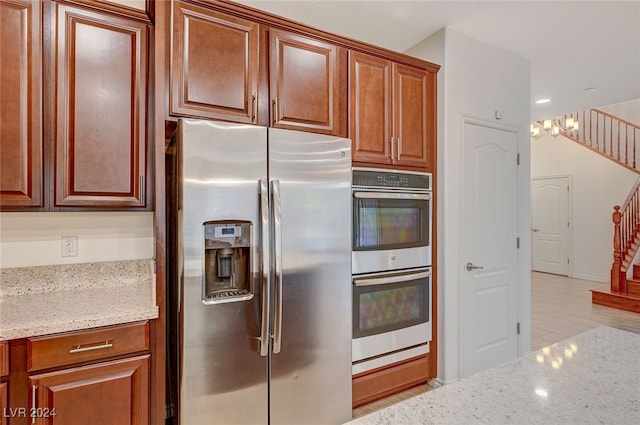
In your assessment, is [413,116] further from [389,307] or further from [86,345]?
[86,345]

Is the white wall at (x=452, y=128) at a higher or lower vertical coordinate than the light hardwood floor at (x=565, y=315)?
higher

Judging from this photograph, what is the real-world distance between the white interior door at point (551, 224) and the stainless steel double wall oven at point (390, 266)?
20.3 ft

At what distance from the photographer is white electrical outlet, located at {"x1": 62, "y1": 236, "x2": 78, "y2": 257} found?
1.94 metres

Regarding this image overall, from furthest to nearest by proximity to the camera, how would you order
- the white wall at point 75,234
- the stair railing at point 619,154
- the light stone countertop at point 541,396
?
1. the stair railing at point 619,154
2. the white wall at point 75,234
3. the light stone countertop at point 541,396

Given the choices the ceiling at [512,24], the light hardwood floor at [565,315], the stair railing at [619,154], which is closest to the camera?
the ceiling at [512,24]

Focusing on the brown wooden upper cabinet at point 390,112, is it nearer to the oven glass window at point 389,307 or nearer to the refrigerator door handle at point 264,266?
the refrigerator door handle at point 264,266

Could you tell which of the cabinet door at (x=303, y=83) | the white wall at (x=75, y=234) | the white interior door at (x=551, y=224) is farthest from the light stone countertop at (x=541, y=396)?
the white interior door at (x=551, y=224)

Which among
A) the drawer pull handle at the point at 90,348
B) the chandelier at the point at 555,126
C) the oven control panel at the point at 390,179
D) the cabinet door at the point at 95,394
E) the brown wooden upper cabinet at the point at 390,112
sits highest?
the chandelier at the point at 555,126

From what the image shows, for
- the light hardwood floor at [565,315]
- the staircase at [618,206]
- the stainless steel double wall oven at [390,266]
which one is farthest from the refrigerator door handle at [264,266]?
the staircase at [618,206]

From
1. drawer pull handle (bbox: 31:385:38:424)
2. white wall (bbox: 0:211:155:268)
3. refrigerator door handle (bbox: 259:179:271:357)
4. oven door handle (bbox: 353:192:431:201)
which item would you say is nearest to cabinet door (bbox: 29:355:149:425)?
drawer pull handle (bbox: 31:385:38:424)

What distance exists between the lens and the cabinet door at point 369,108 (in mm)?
2240

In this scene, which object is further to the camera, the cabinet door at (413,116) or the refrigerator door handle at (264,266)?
the cabinet door at (413,116)

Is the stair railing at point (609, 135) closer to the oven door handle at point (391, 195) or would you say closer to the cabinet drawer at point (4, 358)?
the oven door handle at point (391, 195)

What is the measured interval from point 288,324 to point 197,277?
581mm
